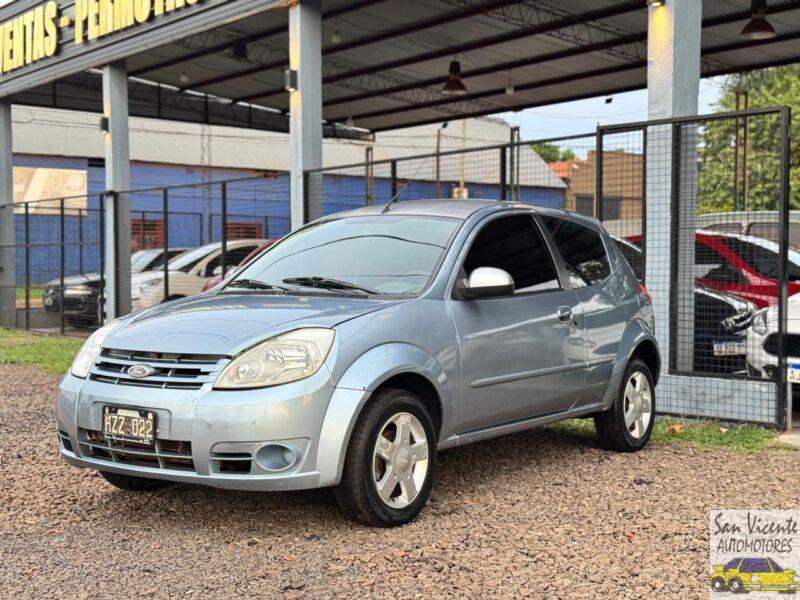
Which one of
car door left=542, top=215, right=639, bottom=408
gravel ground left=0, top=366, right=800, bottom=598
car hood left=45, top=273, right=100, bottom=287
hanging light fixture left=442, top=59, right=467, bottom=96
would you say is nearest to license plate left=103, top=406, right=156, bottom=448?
gravel ground left=0, top=366, right=800, bottom=598

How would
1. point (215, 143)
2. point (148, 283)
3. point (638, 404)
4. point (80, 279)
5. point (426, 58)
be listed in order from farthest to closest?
1. point (215, 143)
2. point (426, 58)
3. point (80, 279)
4. point (148, 283)
5. point (638, 404)

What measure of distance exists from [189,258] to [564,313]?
10.9 metres

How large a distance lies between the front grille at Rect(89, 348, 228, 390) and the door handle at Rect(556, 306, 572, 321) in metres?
2.46

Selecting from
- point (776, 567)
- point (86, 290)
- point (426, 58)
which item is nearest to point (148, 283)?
point (86, 290)

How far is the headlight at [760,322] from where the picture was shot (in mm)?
8219

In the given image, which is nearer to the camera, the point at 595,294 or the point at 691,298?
the point at 595,294

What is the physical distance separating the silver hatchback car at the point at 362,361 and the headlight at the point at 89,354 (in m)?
0.02

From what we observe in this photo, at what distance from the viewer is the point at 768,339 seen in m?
8.19

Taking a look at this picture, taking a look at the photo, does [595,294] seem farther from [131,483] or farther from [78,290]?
[78,290]

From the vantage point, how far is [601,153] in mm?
8992

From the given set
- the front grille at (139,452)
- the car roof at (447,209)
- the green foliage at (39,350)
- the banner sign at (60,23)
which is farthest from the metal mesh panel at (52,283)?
the front grille at (139,452)

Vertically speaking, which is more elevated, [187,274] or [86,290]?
[187,274]

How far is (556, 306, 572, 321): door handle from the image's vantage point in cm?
612

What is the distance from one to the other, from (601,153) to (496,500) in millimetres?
4592
